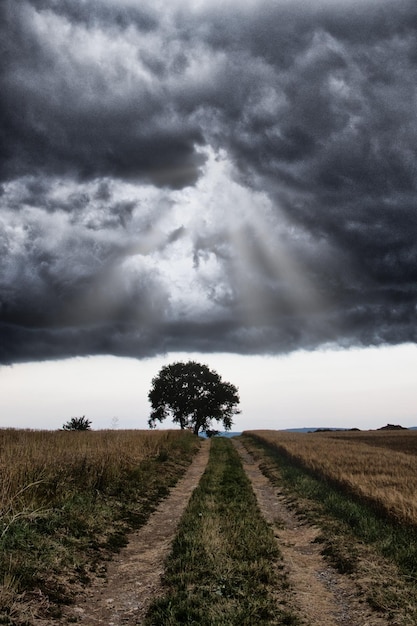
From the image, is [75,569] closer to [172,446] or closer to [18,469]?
[18,469]

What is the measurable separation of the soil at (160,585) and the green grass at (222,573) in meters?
0.31

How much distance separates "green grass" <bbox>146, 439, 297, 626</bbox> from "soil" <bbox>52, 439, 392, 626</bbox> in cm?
31

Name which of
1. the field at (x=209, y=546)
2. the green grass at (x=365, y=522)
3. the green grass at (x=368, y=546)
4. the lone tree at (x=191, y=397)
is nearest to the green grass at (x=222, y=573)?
the field at (x=209, y=546)

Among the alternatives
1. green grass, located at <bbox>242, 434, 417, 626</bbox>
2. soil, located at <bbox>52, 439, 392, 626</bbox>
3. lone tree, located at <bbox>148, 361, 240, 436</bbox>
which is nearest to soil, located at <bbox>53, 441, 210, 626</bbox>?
soil, located at <bbox>52, 439, 392, 626</bbox>

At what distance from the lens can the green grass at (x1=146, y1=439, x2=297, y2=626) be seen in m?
6.35

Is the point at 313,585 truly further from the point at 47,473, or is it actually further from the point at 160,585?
the point at 47,473

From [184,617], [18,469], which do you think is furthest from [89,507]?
[184,617]

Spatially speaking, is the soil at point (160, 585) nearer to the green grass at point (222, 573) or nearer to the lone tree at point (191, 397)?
the green grass at point (222, 573)

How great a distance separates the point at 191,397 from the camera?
76750 mm

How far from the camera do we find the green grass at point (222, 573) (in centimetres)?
635

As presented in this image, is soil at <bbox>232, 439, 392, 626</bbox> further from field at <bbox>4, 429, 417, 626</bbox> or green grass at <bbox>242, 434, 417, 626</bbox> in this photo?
green grass at <bbox>242, 434, 417, 626</bbox>

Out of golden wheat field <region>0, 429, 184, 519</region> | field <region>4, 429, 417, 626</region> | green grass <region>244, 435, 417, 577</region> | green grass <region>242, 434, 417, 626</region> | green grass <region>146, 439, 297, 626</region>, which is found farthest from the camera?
golden wheat field <region>0, 429, 184, 519</region>

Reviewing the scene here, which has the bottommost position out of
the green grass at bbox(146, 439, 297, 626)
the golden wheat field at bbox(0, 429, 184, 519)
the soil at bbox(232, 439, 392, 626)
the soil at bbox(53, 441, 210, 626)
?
the soil at bbox(232, 439, 392, 626)

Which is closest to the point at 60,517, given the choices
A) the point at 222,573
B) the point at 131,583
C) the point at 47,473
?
the point at 47,473
